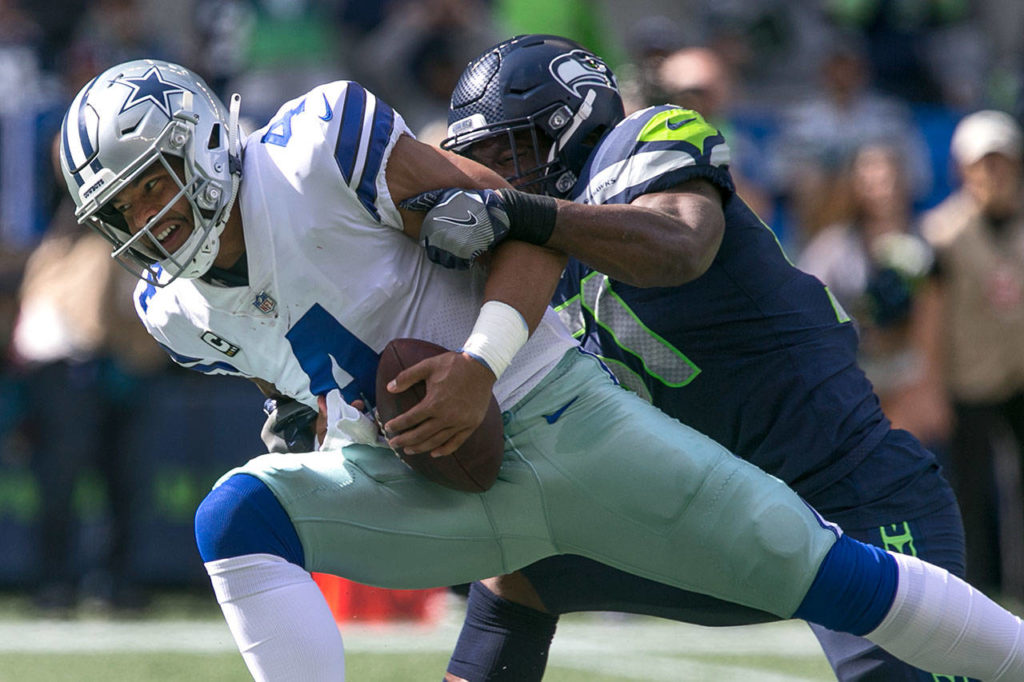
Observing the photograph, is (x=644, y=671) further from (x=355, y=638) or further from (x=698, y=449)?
(x=698, y=449)

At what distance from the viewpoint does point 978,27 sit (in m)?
8.85

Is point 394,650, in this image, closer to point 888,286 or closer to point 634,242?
point 888,286

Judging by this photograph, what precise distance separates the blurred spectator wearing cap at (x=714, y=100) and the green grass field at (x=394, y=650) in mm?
1539

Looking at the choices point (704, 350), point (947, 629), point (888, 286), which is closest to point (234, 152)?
point (704, 350)

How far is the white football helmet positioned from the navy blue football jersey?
0.72 meters

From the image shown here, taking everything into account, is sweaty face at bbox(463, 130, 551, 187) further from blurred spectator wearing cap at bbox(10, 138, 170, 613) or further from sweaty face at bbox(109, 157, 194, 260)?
blurred spectator wearing cap at bbox(10, 138, 170, 613)

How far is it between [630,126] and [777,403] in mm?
603

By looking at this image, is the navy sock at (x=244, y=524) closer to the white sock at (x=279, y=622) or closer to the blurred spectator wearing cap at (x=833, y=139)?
the white sock at (x=279, y=622)

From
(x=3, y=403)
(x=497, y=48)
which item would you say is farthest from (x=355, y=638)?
(x=497, y=48)

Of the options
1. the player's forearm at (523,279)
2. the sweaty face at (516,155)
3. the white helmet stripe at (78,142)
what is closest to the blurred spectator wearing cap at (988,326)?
the sweaty face at (516,155)

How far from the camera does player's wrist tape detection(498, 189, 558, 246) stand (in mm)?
2408

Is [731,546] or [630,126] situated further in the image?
[630,126]

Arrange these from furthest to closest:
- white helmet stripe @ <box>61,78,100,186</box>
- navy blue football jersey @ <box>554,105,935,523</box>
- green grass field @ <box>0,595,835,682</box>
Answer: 1. green grass field @ <box>0,595,835,682</box>
2. navy blue football jersey @ <box>554,105,935,523</box>
3. white helmet stripe @ <box>61,78,100,186</box>

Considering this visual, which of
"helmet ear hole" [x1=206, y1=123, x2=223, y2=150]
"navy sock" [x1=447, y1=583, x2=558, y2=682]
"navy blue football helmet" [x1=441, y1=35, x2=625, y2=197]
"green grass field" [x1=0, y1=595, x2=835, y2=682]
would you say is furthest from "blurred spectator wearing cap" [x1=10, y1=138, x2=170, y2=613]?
"helmet ear hole" [x1=206, y1=123, x2=223, y2=150]
